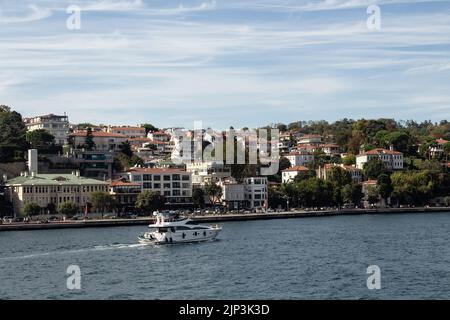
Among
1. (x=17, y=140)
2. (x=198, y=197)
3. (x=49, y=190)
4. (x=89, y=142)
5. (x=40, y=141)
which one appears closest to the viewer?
(x=49, y=190)

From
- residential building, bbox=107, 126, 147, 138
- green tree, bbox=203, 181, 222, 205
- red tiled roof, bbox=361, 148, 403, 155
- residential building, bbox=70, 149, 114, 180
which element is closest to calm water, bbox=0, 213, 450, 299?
green tree, bbox=203, 181, 222, 205

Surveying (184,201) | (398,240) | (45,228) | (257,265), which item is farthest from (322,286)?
(184,201)

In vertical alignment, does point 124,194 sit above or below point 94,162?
below

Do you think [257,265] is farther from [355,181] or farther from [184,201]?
[355,181]

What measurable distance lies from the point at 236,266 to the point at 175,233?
10.9 m

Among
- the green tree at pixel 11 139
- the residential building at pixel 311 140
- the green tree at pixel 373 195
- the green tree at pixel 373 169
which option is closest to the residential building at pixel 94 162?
the green tree at pixel 11 139

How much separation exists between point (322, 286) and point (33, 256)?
13440 mm

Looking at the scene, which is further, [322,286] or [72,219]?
[72,219]

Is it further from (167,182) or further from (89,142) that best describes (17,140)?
(167,182)

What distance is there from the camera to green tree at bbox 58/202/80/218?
188 ft

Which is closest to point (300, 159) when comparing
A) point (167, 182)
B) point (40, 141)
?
point (167, 182)

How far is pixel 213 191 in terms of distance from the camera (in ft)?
221

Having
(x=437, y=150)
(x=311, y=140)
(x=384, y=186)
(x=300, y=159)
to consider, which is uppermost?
(x=311, y=140)
